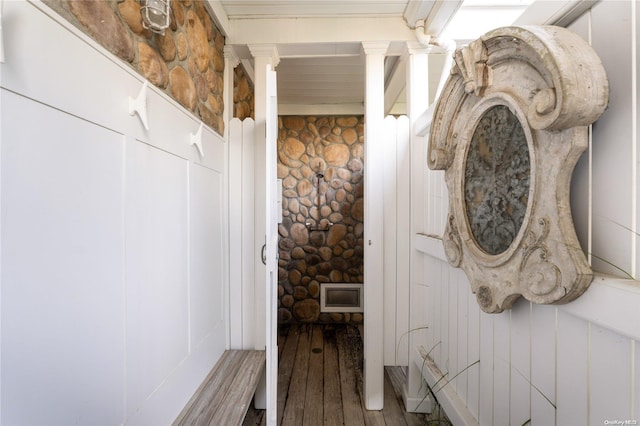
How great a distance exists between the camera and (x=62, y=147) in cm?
71

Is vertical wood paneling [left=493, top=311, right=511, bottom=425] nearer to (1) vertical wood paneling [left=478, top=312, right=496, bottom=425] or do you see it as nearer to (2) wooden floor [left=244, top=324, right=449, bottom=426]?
(1) vertical wood paneling [left=478, top=312, right=496, bottom=425]

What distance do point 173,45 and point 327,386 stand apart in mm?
2318

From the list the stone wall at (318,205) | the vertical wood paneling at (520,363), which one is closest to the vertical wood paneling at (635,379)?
the vertical wood paneling at (520,363)

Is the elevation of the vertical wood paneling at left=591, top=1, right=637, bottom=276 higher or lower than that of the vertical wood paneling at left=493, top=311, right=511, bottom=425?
higher

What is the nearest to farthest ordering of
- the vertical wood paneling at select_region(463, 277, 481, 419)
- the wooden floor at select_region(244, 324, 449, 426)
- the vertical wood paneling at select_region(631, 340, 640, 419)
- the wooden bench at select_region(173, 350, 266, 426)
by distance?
the vertical wood paneling at select_region(631, 340, 640, 419), the vertical wood paneling at select_region(463, 277, 481, 419), the wooden bench at select_region(173, 350, 266, 426), the wooden floor at select_region(244, 324, 449, 426)

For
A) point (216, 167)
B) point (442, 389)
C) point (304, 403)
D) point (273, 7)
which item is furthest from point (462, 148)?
point (304, 403)

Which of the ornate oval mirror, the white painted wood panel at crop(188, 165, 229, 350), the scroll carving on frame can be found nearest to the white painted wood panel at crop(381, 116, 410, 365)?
the scroll carving on frame

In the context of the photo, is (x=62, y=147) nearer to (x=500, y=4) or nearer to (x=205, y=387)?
(x=205, y=387)

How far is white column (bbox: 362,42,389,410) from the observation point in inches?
70.3

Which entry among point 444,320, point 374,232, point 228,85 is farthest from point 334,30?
point 444,320

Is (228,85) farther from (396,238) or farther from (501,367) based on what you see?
(501,367)

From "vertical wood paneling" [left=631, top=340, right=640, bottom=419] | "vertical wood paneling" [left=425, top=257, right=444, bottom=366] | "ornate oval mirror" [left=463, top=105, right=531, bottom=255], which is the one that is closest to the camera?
"vertical wood paneling" [left=631, top=340, right=640, bottom=419]

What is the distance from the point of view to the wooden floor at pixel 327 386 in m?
1.71

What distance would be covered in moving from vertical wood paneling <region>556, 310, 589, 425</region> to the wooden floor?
1.06 m
